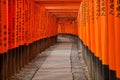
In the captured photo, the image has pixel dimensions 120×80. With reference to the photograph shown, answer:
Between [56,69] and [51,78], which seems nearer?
[51,78]

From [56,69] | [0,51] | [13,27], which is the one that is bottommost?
[56,69]

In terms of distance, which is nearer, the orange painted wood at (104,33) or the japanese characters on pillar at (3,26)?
the orange painted wood at (104,33)

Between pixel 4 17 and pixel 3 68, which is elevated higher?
pixel 4 17

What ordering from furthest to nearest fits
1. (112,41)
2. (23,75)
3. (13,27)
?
(23,75)
(13,27)
(112,41)

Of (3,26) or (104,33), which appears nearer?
(104,33)

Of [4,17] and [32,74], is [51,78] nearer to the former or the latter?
[32,74]

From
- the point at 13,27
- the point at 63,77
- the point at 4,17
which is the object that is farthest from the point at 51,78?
the point at 4,17

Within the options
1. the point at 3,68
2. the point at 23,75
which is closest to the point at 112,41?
the point at 3,68

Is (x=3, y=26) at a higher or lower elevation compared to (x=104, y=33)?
higher

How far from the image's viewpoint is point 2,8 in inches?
390

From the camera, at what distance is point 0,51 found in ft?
32.9

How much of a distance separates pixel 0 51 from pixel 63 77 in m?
3.42

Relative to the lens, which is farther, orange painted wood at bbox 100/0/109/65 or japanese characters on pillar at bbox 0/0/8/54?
japanese characters on pillar at bbox 0/0/8/54

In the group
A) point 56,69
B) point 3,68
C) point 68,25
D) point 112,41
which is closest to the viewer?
point 112,41
